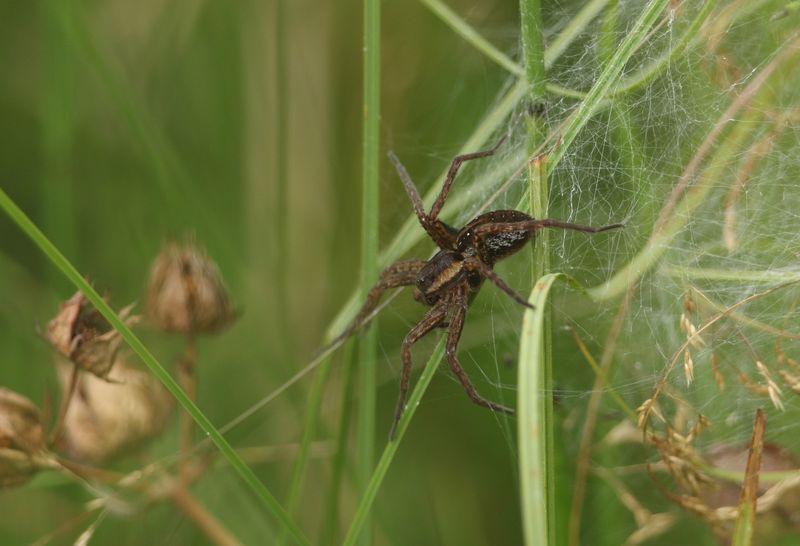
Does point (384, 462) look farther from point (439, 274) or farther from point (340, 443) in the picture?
point (439, 274)

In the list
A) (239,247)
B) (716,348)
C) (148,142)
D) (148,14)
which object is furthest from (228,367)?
(716,348)

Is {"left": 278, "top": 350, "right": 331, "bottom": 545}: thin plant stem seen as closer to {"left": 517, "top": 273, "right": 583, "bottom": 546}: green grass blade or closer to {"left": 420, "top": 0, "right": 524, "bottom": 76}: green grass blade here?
{"left": 517, "top": 273, "right": 583, "bottom": 546}: green grass blade

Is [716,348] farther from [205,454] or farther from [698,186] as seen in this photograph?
[205,454]

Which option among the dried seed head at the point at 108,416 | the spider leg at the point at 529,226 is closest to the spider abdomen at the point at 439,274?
the spider leg at the point at 529,226

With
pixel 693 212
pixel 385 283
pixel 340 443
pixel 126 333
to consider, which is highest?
pixel 126 333

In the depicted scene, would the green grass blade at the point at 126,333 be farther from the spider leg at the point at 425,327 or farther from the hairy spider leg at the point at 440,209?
the hairy spider leg at the point at 440,209

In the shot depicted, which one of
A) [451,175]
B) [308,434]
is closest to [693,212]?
[451,175]
